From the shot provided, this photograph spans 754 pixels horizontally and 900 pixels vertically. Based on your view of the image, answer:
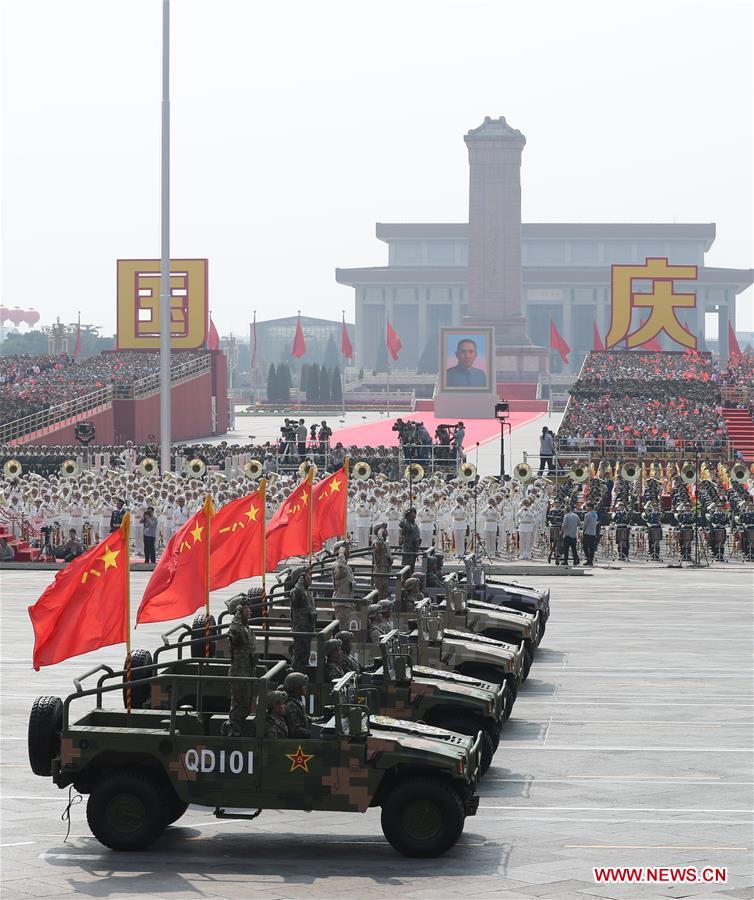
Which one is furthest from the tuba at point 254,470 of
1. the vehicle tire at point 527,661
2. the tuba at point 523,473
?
the vehicle tire at point 527,661

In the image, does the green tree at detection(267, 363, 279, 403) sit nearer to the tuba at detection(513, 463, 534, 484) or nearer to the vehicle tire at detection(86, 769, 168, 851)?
the tuba at detection(513, 463, 534, 484)

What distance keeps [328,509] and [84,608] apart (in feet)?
34.2

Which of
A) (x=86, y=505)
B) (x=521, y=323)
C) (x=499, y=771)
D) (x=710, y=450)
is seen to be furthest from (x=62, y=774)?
(x=521, y=323)

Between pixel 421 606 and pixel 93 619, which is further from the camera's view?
pixel 421 606

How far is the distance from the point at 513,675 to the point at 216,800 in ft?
18.3

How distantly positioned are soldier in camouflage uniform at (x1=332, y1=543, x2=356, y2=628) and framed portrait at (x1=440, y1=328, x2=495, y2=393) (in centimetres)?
6574

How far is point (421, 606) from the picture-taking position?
16.3 meters

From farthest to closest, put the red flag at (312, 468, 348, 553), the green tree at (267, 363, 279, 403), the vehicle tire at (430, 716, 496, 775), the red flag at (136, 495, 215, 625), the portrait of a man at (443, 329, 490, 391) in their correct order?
the green tree at (267, 363, 279, 403) → the portrait of a man at (443, 329, 490, 391) → the red flag at (312, 468, 348, 553) → the red flag at (136, 495, 215, 625) → the vehicle tire at (430, 716, 496, 775)

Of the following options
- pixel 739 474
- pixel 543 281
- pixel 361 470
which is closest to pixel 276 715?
pixel 739 474

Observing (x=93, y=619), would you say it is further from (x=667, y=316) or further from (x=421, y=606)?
(x=667, y=316)

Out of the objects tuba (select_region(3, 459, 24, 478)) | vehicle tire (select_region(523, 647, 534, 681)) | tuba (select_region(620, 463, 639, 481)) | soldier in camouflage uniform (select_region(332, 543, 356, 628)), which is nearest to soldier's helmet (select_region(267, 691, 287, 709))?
soldier in camouflage uniform (select_region(332, 543, 356, 628))

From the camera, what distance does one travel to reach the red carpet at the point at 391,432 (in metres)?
68.2

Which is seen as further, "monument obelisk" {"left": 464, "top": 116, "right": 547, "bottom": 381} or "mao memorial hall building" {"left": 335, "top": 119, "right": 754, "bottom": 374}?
"mao memorial hall building" {"left": 335, "top": 119, "right": 754, "bottom": 374}

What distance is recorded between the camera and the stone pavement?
11.1 metres
